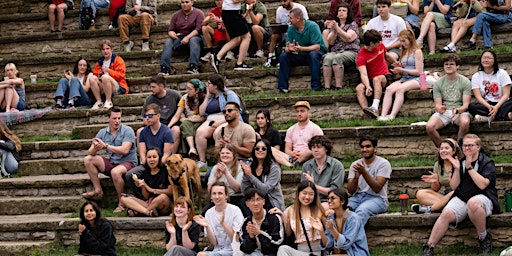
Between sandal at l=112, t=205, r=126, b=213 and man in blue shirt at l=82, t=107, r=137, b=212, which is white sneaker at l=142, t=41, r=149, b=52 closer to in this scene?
man in blue shirt at l=82, t=107, r=137, b=212

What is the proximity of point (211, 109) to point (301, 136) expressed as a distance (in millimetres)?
1452

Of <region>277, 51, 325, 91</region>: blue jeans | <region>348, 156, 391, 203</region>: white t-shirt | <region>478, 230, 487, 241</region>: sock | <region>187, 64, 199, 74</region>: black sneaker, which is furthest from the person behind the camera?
<region>187, 64, 199, 74</region>: black sneaker

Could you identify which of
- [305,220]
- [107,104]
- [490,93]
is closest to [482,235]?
[305,220]

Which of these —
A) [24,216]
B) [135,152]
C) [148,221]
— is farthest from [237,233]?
[24,216]

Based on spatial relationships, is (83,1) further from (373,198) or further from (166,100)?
(373,198)

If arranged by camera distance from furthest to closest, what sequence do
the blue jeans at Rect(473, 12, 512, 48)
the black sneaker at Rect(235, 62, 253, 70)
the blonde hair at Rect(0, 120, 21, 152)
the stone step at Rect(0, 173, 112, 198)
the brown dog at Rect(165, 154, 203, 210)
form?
1. the black sneaker at Rect(235, 62, 253, 70)
2. the blue jeans at Rect(473, 12, 512, 48)
3. the blonde hair at Rect(0, 120, 21, 152)
4. the stone step at Rect(0, 173, 112, 198)
5. the brown dog at Rect(165, 154, 203, 210)

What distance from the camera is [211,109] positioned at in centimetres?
1410

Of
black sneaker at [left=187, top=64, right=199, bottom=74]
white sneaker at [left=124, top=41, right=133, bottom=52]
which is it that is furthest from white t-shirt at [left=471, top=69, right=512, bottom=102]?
white sneaker at [left=124, top=41, right=133, bottom=52]

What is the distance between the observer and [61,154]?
15.0m

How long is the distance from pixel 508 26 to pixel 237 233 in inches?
255

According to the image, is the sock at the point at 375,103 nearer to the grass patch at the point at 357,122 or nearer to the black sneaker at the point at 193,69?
the grass patch at the point at 357,122

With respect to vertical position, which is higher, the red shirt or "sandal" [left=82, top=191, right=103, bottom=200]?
the red shirt

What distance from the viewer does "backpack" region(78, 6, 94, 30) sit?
18.6m

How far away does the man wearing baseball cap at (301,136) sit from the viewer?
13266 mm
